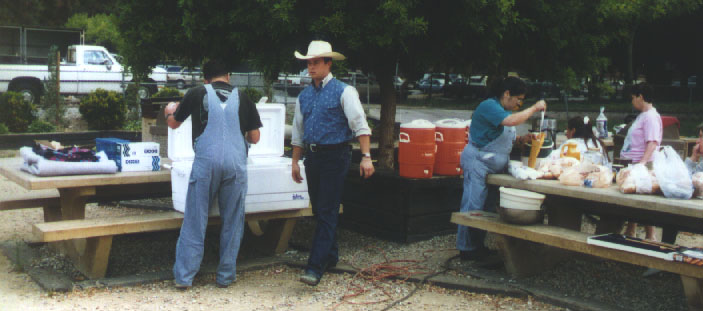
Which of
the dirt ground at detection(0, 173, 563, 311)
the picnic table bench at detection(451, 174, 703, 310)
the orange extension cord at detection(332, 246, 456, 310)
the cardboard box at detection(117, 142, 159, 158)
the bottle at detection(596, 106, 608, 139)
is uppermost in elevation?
the bottle at detection(596, 106, 608, 139)

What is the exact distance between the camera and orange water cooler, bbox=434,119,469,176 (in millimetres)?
6848

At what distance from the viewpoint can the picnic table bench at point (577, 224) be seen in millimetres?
4516

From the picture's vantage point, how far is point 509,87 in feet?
19.1

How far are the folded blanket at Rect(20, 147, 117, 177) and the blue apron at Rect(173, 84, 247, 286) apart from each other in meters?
0.82

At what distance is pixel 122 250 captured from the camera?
649 centimetres

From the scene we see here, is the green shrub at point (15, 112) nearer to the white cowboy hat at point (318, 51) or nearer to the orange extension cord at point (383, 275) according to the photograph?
the orange extension cord at point (383, 275)

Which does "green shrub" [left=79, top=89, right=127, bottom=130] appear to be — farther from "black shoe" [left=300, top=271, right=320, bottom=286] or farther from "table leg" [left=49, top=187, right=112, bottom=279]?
"black shoe" [left=300, top=271, right=320, bottom=286]

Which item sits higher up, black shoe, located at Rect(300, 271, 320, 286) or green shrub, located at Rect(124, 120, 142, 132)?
green shrub, located at Rect(124, 120, 142, 132)

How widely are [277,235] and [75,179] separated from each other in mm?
1808

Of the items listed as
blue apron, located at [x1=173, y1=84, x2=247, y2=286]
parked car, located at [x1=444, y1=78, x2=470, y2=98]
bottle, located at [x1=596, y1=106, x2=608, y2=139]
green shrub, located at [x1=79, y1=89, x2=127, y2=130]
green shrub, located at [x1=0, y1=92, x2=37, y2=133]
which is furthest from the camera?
parked car, located at [x1=444, y1=78, x2=470, y2=98]

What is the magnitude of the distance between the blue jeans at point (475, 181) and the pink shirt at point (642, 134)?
5.11ft

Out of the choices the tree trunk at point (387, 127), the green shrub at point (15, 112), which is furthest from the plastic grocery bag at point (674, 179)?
the green shrub at point (15, 112)

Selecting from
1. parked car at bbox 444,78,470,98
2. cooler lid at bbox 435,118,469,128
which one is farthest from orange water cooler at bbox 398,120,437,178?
parked car at bbox 444,78,470,98

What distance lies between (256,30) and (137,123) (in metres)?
11.1
